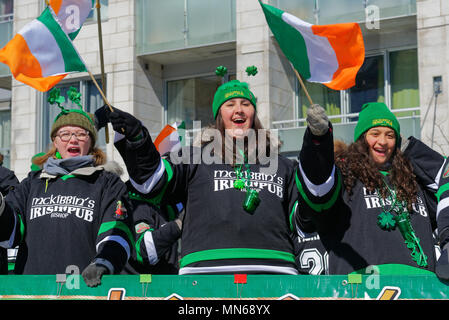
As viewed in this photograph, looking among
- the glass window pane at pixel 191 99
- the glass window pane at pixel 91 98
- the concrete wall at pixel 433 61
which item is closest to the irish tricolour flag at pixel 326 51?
the concrete wall at pixel 433 61

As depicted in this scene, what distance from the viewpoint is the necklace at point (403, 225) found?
162 inches

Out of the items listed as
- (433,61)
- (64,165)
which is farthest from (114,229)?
(433,61)

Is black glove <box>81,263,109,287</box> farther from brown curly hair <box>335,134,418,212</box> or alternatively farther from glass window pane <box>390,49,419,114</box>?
glass window pane <box>390,49,419,114</box>

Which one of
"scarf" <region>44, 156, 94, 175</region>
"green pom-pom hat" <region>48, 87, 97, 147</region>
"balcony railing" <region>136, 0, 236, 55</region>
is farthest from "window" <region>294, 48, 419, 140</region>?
"scarf" <region>44, 156, 94, 175</region>

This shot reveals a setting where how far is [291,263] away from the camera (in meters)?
4.17

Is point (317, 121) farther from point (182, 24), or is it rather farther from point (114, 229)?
point (182, 24)

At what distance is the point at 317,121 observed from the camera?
3.69 meters

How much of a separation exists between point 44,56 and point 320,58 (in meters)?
1.61

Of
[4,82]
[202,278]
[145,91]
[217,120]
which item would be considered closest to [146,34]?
[145,91]

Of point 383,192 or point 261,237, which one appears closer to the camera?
point 261,237

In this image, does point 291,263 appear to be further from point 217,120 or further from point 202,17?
point 202,17

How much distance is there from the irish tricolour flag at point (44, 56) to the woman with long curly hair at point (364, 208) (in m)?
1.54
